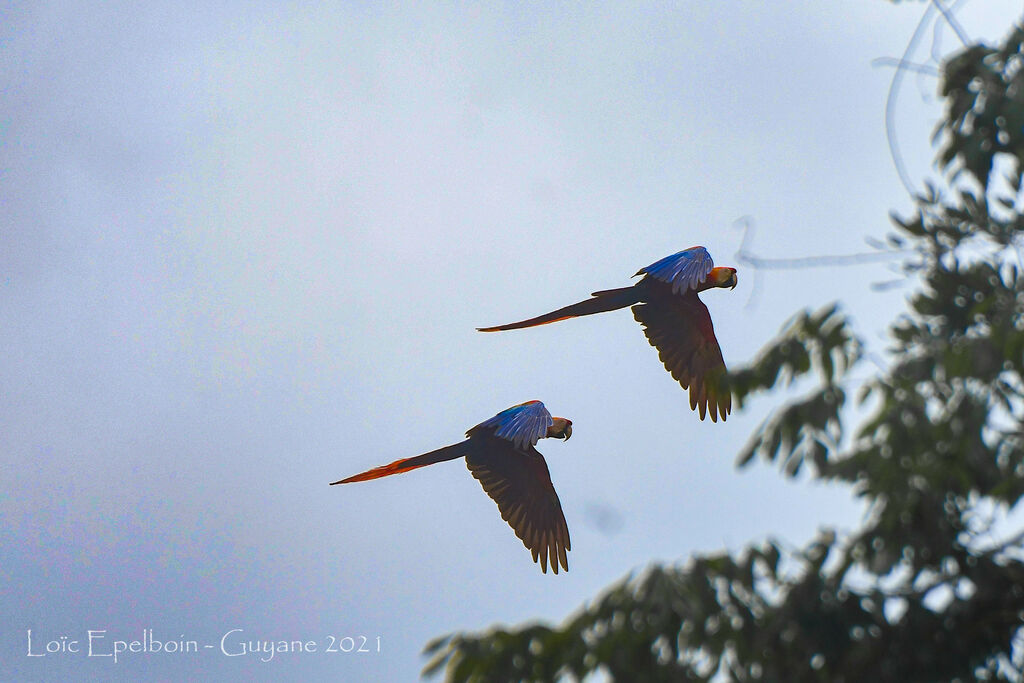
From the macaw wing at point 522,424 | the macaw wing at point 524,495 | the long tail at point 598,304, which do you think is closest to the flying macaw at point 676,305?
the long tail at point 598,304

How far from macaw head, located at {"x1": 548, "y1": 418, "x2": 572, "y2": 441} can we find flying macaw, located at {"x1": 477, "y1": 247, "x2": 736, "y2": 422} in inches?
23.5

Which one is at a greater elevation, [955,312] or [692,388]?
[692,388]

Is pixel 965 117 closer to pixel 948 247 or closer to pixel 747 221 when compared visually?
pixel 948 247

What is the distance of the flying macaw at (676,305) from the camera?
6004mm

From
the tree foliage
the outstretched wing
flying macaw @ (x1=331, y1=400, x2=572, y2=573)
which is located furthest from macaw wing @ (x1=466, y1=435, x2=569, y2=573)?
the tree foliage

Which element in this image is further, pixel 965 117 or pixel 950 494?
pixel 965 117

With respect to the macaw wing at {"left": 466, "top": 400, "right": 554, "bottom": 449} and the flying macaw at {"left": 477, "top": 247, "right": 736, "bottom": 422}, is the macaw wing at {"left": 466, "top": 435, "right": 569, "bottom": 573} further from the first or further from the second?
the flying macaw at {"left": 477, "top": 247, "right": 736, "bottom": 422}

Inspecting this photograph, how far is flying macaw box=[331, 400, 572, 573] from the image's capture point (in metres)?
6.11

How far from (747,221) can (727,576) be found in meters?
2.16

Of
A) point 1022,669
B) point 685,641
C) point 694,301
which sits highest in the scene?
point 694,301

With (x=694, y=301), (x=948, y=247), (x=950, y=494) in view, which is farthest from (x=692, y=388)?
(x=950, y=494)

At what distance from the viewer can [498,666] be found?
344cm

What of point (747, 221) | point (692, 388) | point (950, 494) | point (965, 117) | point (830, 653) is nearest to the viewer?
point (830, 653)

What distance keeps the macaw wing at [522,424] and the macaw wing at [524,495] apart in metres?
0.06
